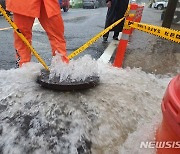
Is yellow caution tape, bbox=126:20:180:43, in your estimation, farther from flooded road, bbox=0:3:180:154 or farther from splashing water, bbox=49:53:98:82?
splashing water, bbox=49:53:98:82

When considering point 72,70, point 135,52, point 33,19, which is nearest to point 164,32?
point 72,70

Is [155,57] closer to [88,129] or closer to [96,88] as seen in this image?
[96,88]

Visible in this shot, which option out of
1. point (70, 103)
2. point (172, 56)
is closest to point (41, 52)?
point (172, 56)

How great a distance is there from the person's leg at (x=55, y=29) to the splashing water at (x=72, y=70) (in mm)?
125

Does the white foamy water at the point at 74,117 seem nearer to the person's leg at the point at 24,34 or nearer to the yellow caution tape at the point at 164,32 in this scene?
the person's leg at the point at 24,34

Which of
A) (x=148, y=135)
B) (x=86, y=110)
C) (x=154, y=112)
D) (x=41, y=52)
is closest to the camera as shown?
(x=148, y=135)

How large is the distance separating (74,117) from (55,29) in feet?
4.28

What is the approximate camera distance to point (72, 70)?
3393 mm

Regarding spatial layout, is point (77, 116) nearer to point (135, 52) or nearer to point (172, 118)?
point (172, 118)

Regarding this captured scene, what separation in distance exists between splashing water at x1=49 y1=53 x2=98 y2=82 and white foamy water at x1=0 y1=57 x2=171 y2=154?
0.17m

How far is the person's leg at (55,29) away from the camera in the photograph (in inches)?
143

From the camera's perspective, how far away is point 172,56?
6.40 m

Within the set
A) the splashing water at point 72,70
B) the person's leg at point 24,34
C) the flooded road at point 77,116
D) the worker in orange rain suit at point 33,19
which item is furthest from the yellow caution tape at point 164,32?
the person's leg at point 24,34

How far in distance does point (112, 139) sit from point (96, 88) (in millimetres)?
888
